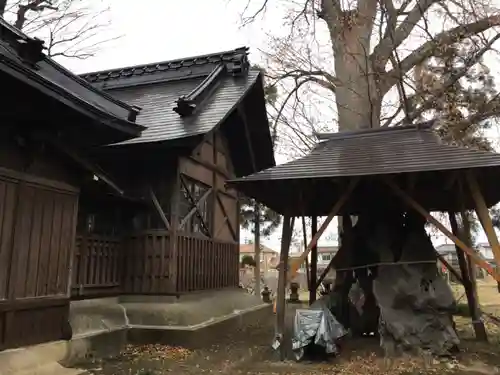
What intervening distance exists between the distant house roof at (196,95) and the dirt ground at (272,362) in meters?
4.05

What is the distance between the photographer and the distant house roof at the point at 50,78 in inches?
196

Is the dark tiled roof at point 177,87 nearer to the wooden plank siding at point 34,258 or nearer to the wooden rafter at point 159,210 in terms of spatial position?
the wooden rafter at point 159,210

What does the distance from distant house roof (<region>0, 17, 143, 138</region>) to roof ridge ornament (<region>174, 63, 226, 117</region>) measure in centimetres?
255

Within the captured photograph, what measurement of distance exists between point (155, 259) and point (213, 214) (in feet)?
9.24


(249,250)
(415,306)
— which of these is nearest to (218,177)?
(415,306)

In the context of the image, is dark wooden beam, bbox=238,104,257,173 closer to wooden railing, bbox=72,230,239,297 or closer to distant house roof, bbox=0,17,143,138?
wooden railing, bbox=72,230,239,297

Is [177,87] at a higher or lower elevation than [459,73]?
higher

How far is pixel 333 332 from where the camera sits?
25.1 feet

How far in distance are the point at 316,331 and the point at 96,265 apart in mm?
4363

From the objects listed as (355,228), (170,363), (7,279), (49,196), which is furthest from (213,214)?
(7,279)

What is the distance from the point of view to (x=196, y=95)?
1024 cm

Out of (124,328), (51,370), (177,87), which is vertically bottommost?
(51,370)

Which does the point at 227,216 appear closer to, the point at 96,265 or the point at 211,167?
the point at 211,167

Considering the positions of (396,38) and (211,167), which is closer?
(211,167)
